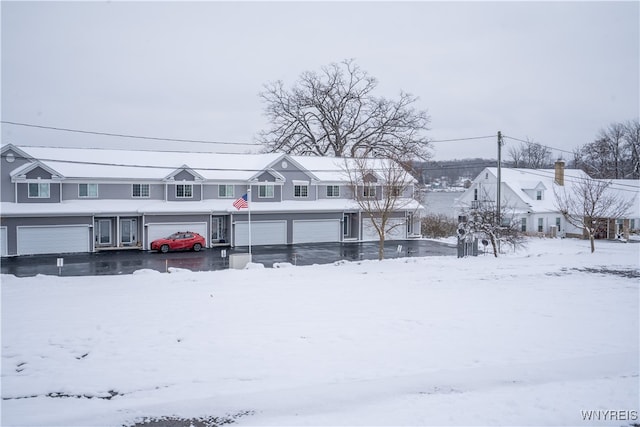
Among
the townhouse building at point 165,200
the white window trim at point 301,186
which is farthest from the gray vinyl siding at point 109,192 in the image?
the white window trim at point 301,186

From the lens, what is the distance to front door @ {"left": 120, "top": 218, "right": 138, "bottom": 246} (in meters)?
34.1

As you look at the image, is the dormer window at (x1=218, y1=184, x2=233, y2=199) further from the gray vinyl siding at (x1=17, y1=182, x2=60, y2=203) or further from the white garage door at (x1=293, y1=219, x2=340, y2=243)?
the gray vinyl siding at (x1=17, y1=182, x2=60, y2=203)

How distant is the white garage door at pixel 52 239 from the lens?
30266mm

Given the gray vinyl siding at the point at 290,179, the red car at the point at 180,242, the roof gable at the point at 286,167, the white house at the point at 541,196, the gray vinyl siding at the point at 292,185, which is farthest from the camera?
the white house at the point at 541,196

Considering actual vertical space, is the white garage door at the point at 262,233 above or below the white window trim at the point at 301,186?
below

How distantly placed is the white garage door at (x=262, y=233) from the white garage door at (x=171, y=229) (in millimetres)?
2408

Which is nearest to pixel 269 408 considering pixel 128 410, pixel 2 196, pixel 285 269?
pixel 128 410

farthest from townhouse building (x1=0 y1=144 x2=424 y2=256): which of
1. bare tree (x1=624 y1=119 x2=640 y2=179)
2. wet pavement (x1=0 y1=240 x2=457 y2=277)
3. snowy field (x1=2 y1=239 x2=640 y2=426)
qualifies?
bare tree (x1=624 y1=119 x2=640 y2=179)

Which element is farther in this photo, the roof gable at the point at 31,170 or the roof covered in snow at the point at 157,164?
the roof covered in snow at the point at 157,164

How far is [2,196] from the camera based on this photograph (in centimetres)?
3122

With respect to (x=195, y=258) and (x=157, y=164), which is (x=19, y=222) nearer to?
(x=157, y=164)

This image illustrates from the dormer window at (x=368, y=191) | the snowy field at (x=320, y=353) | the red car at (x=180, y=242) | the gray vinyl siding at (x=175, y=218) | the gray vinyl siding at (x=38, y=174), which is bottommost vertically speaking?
the snowy field at (x=320, y=353)

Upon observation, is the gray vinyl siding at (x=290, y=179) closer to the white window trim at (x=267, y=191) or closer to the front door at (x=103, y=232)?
the white window trim at (x=267, y=191)

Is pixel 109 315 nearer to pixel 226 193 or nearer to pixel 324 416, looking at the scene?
pixel 324 416
